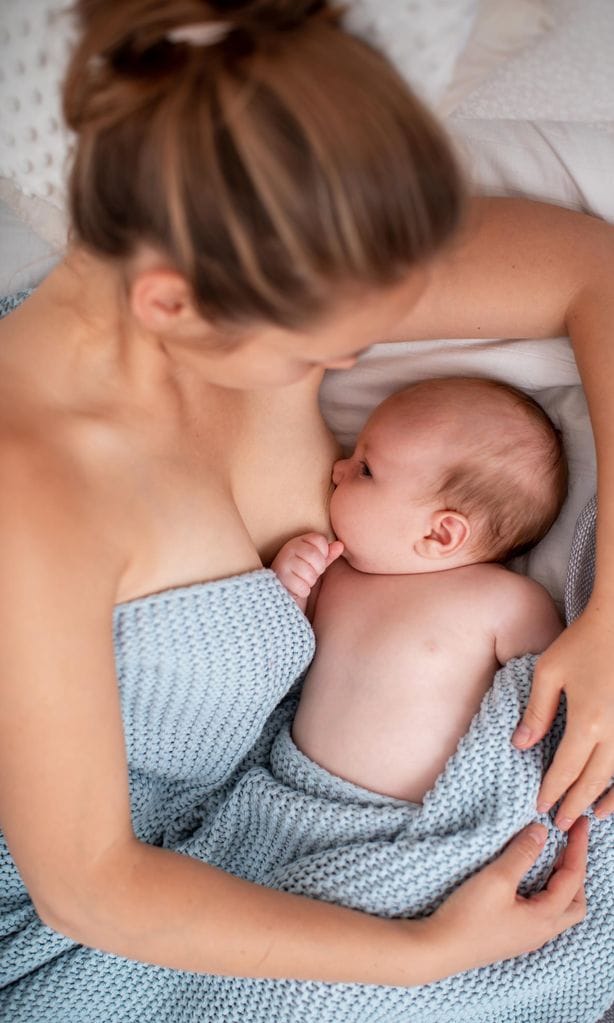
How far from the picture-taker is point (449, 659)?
1249mm

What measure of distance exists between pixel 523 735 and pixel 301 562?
0.34 metres

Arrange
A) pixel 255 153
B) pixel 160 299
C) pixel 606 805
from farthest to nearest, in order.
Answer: pixel 606 805 → pixel 160 299 → pixel 255 153

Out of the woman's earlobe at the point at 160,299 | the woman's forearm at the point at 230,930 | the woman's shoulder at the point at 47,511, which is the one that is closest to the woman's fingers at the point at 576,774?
the woman's forearm at the point at 230,930

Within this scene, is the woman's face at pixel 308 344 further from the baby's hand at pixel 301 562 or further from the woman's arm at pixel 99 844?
the baby's hand at pixel 301 562

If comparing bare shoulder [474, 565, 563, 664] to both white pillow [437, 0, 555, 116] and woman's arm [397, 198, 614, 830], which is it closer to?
woman's arm [397, 198, 614, 830]

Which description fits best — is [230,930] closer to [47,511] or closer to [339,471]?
[47,511]

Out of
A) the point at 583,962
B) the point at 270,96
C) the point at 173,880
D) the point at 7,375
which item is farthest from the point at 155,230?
the point at 583,962

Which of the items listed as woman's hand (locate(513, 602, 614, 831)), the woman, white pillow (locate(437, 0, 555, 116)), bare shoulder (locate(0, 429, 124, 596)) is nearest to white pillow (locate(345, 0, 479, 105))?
white pillow (locate(437, 0, 555, 116))

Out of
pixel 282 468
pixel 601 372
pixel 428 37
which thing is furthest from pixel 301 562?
pixel 428 37

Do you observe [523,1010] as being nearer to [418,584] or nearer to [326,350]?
[418,584]

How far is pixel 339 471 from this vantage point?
1355 mm

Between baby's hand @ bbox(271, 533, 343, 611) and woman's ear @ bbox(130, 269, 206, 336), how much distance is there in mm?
449

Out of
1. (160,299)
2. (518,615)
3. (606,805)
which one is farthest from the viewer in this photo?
(518,615)

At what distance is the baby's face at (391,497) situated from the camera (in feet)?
4.31
